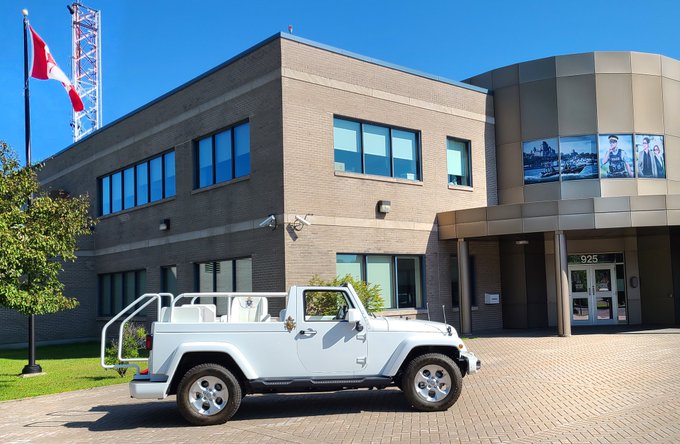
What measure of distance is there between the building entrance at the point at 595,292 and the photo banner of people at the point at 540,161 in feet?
11.7

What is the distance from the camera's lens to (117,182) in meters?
25.9

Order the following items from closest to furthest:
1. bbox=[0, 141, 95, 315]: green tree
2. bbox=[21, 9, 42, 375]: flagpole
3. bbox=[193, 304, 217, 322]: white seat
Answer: bbox=[193, 304, 217, 322]: white seat → bbox=[0, 141, 95, 315]: green tree → bbox=[21, 9, 42, 375]: flagpole

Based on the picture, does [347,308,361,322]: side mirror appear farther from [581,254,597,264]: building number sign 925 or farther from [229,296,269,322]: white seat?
[581,254,597,264]: building number sign 925

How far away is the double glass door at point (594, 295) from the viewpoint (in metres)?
24.2

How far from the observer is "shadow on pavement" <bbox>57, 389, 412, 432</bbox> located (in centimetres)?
952

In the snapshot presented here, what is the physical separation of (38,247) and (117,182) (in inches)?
499

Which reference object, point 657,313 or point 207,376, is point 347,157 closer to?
point 207,376

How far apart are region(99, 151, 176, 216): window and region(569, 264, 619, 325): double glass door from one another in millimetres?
14754

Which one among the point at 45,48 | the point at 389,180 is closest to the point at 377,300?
the point at 389,180

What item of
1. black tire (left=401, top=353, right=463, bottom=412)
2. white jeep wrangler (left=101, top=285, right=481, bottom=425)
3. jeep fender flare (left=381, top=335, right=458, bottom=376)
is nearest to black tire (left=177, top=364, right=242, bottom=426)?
white jeep wrangler (left=101, top=285, right=481, bottom=425)

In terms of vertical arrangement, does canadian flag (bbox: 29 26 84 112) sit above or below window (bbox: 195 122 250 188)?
above

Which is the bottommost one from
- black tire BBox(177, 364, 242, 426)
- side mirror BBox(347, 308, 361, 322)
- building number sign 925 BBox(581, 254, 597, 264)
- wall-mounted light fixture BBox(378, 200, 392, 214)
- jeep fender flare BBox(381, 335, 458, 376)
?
black tire BBox(177, 364, 242, 426)

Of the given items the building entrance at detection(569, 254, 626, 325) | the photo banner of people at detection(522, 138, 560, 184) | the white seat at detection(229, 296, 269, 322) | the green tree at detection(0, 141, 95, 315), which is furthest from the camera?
the building entrance at detection(569, 254, 626, 325)

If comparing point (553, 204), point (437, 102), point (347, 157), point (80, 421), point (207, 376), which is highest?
point (437, 102)
